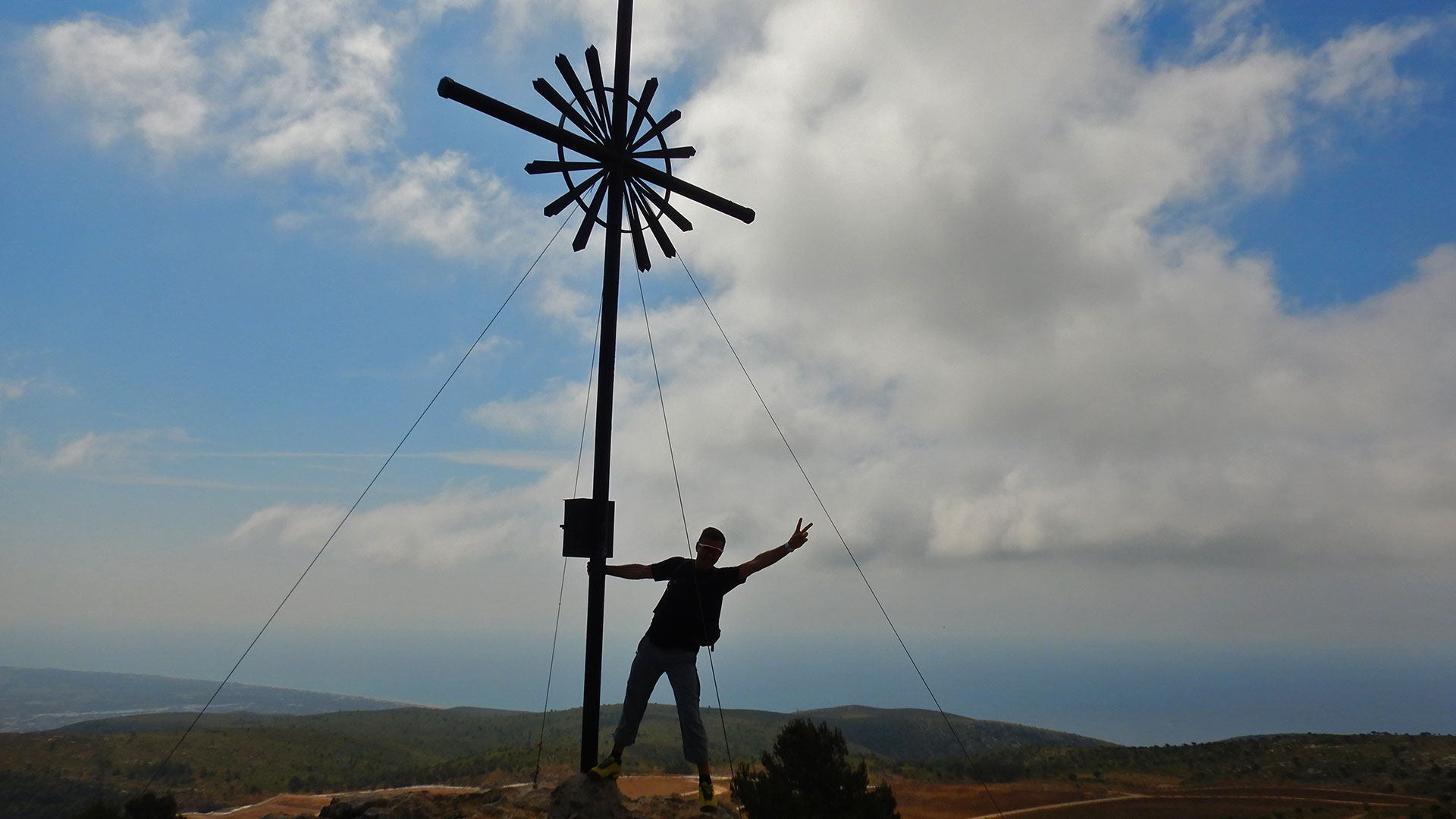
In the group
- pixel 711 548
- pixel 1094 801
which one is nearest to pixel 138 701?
pixel 1094 801

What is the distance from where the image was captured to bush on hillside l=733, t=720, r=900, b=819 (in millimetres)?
9633

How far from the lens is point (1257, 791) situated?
19.9 meters

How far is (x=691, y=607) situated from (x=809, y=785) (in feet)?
13.7

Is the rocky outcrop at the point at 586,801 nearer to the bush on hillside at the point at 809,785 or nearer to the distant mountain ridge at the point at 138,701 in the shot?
the bush on hillside at the point at 809,785

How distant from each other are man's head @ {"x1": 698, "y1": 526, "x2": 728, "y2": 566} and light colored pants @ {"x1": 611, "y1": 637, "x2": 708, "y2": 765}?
996 millimetres

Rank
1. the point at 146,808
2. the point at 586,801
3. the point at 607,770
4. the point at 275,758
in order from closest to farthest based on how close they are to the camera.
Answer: the point at 146,808, the point at 586,801, the point at 607,770, the point at 275,758

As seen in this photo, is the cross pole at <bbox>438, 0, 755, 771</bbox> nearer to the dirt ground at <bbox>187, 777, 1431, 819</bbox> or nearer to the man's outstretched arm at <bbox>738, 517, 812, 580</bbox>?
the man's outstretched arm at <bbox>738, 517, 812, 580</bbox>

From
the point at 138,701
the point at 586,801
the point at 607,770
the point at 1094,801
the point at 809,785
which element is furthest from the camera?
the point at 138,701

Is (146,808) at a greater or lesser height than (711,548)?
lesser

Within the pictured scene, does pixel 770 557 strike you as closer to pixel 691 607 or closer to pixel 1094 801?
pixel 691 607

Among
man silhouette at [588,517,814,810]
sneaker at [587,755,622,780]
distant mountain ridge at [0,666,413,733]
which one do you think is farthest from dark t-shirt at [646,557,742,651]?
distant mountain ridge at [0,666,413,733]

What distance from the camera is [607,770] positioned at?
807cm

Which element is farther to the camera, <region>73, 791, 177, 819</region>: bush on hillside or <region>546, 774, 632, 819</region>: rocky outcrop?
<region>546, 774, 632, 819</region>: rocky outcrop

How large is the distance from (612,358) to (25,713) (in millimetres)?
161580
